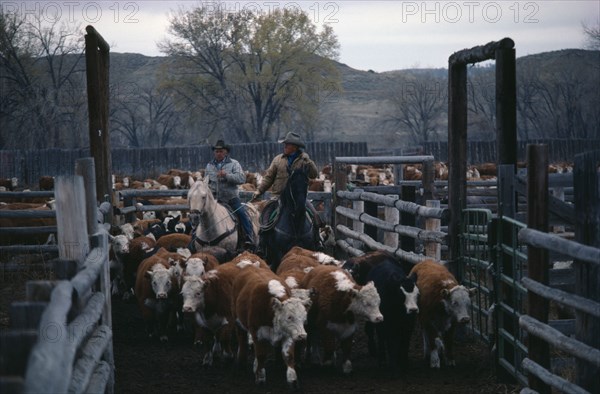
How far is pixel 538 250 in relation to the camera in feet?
23.5

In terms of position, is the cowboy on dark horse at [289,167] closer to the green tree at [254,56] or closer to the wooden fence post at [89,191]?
the wooden fence post at [89,191]

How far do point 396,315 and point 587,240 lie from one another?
317cm

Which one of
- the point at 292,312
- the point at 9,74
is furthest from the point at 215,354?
the point at 9,74

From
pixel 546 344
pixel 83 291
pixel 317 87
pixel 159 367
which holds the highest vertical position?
pixel 317 87

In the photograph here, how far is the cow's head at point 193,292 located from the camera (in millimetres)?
9688

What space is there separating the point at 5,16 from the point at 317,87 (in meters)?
26.0

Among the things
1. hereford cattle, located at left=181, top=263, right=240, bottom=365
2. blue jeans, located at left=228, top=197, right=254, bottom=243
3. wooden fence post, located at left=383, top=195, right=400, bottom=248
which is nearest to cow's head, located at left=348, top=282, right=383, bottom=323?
hereford cattle, located at left=181, top=263, right=240, bottom=365

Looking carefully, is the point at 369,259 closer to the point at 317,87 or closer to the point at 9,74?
the point at 9,74

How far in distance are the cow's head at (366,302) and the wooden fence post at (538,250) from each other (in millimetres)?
1939

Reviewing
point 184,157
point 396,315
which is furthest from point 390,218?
point 184,157

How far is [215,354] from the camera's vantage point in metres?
10.1

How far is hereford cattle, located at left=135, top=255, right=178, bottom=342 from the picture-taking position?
10977 millimetres

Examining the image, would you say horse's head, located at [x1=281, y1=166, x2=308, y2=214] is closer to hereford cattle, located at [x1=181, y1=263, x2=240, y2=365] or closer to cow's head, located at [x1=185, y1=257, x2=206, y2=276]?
cow's head, located at [x1=185, y1=257, x2=206, y2=276]

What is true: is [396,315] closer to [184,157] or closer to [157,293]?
[157,293]
